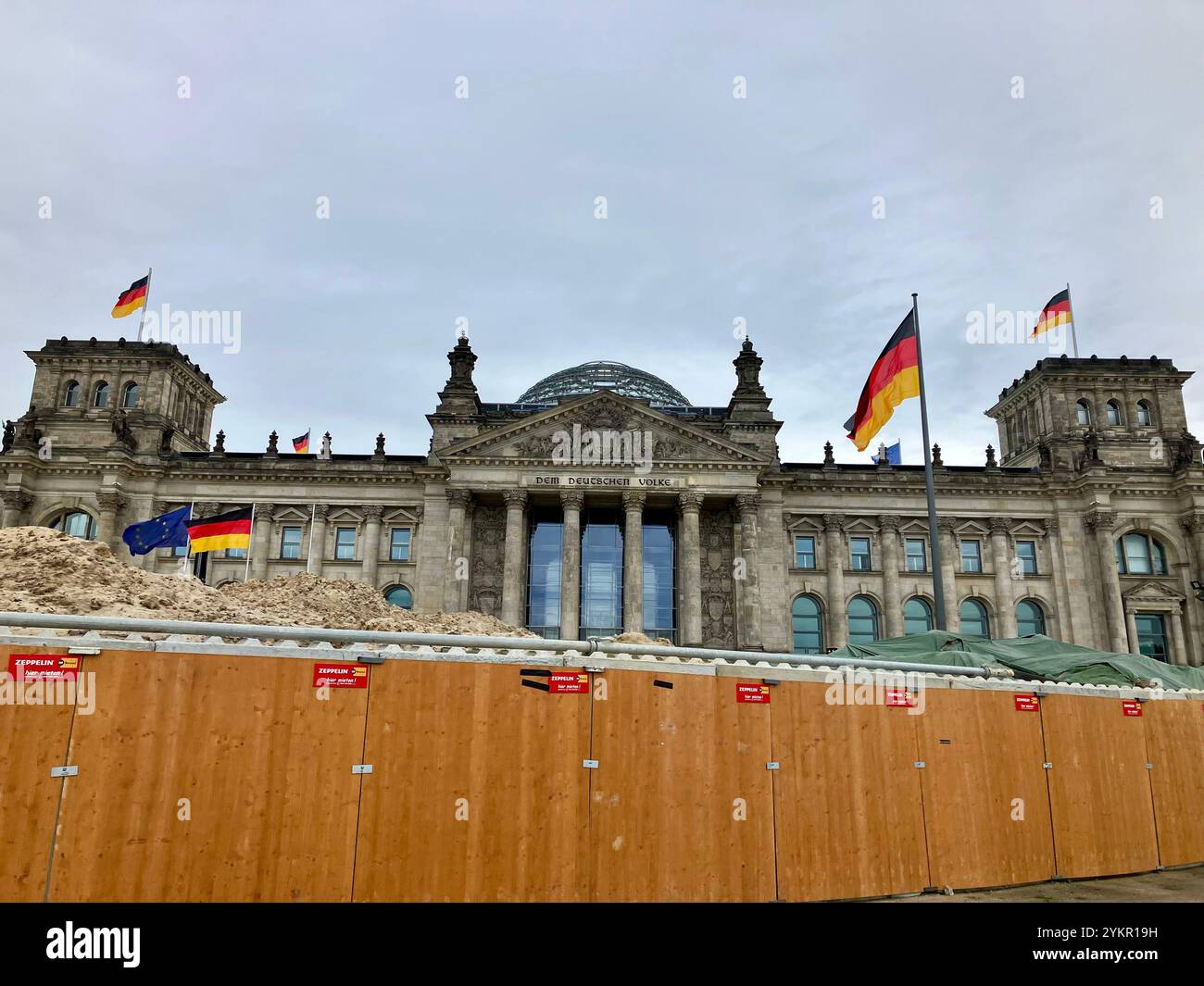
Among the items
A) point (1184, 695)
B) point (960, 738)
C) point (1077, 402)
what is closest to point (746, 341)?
point (1077, 402)

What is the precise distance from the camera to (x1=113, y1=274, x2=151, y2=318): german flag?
50.7 meters

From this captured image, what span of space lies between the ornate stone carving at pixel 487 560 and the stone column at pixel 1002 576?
32.0 metres

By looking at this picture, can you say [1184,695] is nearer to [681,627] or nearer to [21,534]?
[21,534]

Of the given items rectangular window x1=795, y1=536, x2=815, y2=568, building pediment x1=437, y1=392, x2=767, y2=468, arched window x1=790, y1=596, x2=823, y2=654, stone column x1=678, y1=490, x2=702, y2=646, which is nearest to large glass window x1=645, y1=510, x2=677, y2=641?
stone column x1=678, y1=490, x2=702, y2=646

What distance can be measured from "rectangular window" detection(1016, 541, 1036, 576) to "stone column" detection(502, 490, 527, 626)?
3277cm

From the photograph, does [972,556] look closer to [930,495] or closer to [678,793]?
[930,495]

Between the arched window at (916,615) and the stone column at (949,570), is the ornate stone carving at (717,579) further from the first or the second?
the stone column at (949,570)

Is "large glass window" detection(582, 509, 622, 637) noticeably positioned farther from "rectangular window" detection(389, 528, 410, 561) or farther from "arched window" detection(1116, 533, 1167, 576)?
"arched window" detection(1116, 533, 1167, 576)

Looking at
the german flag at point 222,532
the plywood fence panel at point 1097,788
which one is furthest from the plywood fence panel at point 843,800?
the german flag at point 222,532

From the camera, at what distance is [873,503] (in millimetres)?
53594

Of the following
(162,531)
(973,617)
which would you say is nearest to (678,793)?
(162,531)

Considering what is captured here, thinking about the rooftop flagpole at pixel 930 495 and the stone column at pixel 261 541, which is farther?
the stone column at pixel 261 541

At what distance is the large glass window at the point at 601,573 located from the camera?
49531 millimetres

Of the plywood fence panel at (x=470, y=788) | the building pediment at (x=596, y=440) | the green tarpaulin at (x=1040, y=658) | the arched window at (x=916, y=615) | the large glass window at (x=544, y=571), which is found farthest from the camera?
the arched window at (x=916, y=615)
